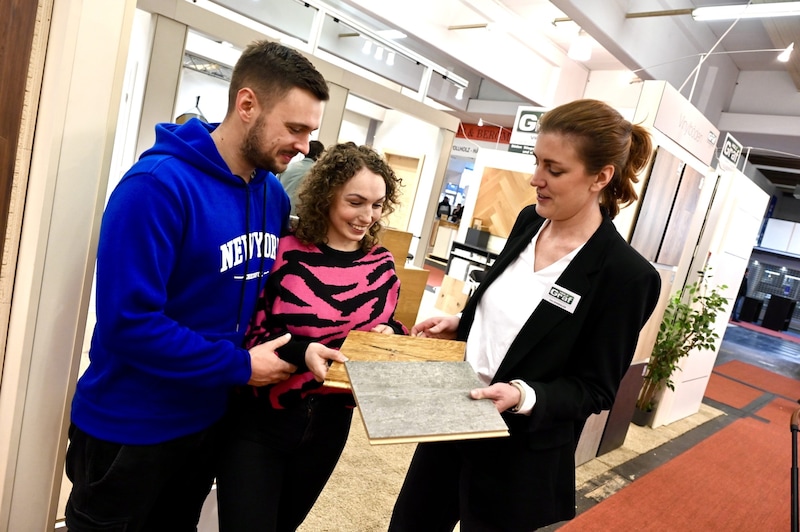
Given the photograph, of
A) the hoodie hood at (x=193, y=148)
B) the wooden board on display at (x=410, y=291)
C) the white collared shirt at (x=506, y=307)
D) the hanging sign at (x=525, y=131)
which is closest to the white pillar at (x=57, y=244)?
the hoodie hood at (x=193, y=148)

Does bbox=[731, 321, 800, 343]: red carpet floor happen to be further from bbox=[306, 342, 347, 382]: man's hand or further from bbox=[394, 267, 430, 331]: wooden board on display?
bbox=[306, 342, 347, 382]: man's hand

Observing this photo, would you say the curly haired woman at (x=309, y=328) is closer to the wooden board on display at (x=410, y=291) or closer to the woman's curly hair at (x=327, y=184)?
the woman's curly hair at (x=327, y=184)

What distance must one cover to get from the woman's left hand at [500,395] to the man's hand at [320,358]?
0.31 m

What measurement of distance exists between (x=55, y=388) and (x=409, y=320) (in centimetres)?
275

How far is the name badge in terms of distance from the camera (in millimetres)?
1270

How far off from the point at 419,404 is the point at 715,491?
13.1 ft

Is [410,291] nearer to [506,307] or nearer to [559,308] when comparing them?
[506,307]

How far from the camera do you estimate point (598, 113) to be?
4.14 feet

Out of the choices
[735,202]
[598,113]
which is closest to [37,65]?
[598,113]

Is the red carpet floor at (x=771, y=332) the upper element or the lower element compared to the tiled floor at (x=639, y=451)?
upper

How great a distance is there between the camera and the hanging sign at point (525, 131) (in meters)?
5.87

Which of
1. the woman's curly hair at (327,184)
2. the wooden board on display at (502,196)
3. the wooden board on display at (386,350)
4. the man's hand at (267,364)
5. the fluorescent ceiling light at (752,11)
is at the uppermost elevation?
the fluorescent ceiling light at (752,11)

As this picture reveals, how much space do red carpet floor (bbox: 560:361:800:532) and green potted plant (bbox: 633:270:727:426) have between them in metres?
0.62

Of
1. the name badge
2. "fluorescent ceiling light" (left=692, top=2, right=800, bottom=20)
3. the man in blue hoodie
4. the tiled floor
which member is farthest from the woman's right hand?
"fluorescent ceiling light" (left=692, top=2, right=800, bottom=20)
